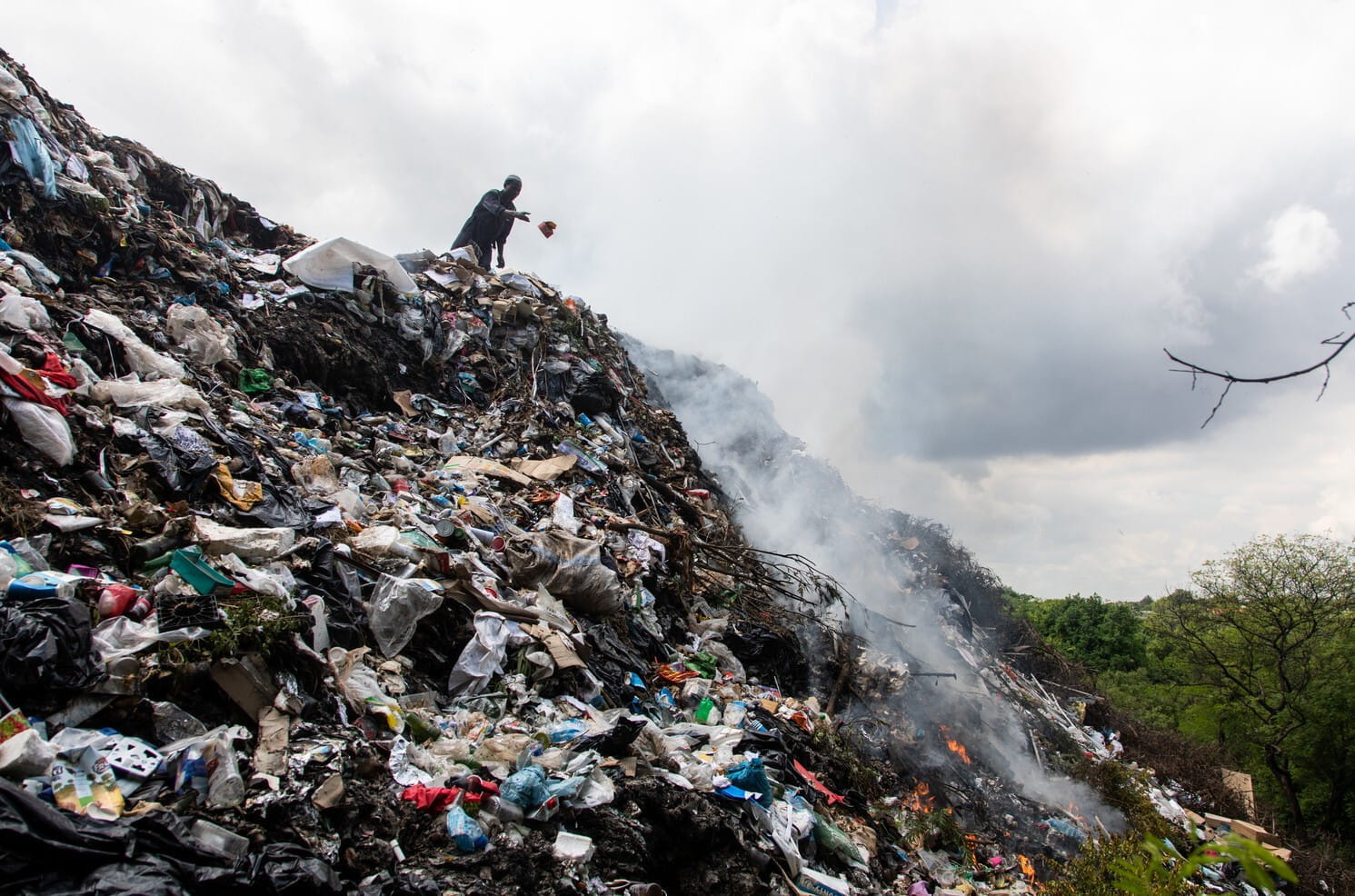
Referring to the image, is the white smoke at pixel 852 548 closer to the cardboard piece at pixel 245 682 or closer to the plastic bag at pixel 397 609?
the plastic bag at pixel 397 609

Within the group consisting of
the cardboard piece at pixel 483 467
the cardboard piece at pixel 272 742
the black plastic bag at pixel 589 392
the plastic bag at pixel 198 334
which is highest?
the black plastic bag at pixel 589 392

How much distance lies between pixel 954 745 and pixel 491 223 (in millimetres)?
9244

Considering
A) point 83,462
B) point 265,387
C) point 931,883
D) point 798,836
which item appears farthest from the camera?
point 265,387

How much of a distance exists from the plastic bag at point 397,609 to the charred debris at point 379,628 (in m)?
0.02

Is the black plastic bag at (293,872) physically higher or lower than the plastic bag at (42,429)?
lower

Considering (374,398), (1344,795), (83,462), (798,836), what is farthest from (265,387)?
(1344,795)

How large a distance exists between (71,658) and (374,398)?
16.3ft

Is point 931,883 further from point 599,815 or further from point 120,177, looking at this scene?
point 120,177

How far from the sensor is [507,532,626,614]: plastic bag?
4832mm

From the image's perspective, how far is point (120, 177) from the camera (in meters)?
6.85

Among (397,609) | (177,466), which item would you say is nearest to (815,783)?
(397,609)

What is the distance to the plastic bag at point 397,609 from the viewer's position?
369 centimetres

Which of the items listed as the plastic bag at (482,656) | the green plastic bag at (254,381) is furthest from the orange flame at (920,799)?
the green plastic bag at (254,381)

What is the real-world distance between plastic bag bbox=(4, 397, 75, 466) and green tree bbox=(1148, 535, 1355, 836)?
16.4 metres
